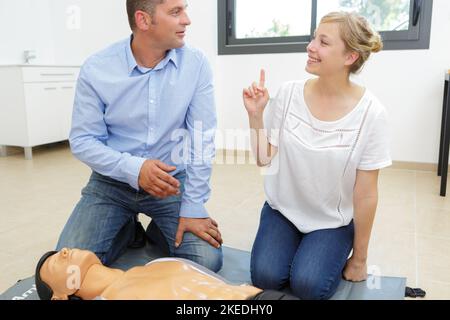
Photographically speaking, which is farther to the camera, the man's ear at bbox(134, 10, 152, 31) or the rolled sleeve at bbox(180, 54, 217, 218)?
the rolled sleeve at bbox(180, 54, 217, 218)

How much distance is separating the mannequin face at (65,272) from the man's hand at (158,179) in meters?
0.29

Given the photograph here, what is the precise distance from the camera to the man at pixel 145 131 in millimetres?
1440

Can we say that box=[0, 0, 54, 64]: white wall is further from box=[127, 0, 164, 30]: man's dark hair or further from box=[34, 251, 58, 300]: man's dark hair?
box=[34, 251, 58, 300]: man's dark hair

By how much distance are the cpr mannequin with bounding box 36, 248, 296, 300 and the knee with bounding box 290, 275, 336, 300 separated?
0.29m

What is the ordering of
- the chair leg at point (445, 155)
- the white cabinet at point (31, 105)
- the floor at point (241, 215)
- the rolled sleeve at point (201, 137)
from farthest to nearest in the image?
1. the white cabinet at point (31, 105)
2. the chair leg at point (445, 155)
3. the floor at point (241, 215)
4. the rolled sleeve at point (201, 137)

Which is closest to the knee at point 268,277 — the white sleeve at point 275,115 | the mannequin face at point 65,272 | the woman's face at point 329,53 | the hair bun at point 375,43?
the white sleeve at point 275,115

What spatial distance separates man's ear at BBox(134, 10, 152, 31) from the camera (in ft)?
4.68

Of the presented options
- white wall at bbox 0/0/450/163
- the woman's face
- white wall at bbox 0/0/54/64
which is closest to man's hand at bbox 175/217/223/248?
the woman's face

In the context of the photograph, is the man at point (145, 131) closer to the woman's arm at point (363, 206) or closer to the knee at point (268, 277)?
the knee at point (268, 277)

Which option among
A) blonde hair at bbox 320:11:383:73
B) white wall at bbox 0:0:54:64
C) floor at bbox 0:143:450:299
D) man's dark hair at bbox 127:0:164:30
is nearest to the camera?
blonde hair at bbox 320:11:383:73

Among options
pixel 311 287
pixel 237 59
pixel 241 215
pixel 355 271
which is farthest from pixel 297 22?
pixel 311 287

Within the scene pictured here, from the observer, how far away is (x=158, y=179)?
1312 millimetres

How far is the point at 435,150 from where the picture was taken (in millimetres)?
3039

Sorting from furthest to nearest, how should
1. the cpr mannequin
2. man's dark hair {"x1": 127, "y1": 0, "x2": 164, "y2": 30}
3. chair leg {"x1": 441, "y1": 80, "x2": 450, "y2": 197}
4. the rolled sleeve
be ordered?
chair leg {"x1": 441, "y1": 80, "x2": 450, "y2": 197} → the rolled sleeve → man's dark hair {"x1": 127, "y1": 0, "x2": 164, "y2": 30} → the cpr mannequin
